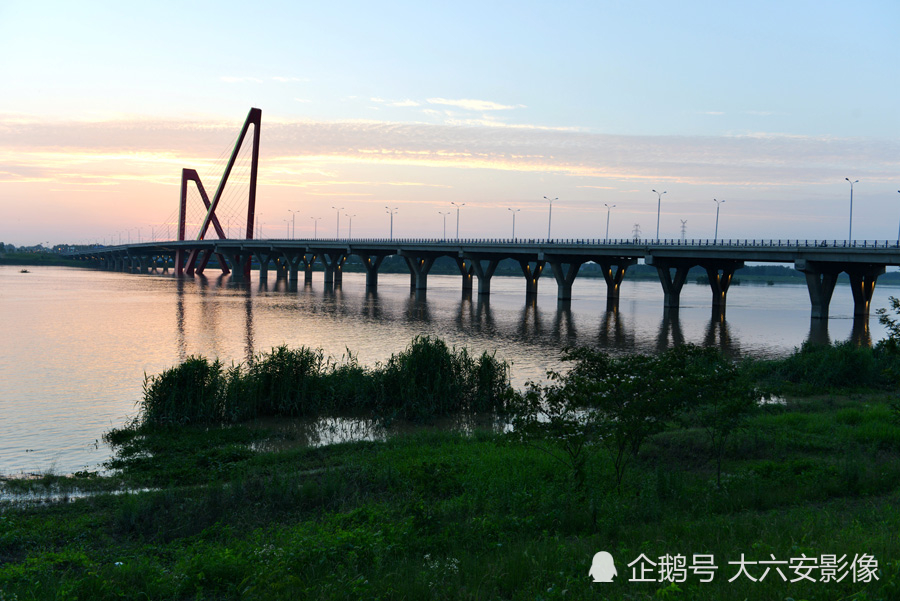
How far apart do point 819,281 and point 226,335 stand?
56117mm

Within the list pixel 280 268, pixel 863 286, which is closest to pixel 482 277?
pixel 863 286

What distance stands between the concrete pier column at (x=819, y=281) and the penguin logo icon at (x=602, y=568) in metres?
62.5

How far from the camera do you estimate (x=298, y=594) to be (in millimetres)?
7867

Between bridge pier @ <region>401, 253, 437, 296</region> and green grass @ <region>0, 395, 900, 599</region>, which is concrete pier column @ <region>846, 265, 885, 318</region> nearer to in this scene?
green grass @ <region>0, 395, 900, 599</region>

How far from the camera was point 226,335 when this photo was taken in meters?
45.1

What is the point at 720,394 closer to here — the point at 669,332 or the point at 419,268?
the point at 669,332

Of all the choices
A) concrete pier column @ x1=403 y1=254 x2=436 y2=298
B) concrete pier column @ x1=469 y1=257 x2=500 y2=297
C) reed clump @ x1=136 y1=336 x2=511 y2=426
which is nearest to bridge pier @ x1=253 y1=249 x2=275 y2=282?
concrete pier column @ x1=403 y1=254 x2=436 y2=298

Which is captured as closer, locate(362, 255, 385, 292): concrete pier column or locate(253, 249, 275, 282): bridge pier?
locate(362, 255, 385, 292): concrete pier column

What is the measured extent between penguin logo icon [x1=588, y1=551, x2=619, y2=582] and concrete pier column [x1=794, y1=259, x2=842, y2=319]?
205 ft

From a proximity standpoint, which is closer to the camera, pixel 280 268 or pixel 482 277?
pixel 482 277

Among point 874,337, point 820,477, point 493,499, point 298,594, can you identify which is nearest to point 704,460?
point 820,477

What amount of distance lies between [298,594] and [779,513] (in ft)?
26.2

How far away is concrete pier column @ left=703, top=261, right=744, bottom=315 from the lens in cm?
8056

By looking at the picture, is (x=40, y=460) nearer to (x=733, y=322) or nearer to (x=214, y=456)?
(x=214, y=456)
